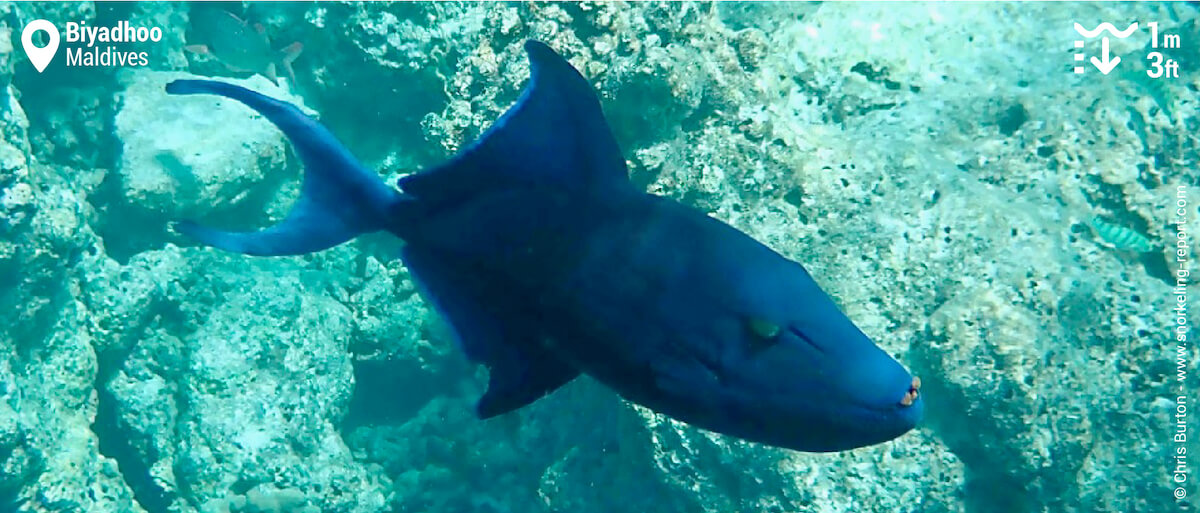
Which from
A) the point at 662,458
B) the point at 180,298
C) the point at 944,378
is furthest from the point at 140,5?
the point at 944,378

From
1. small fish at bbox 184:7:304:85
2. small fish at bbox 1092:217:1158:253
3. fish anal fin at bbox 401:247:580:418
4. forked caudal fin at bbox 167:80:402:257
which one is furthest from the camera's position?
small fish at bbox 184:7:304:85

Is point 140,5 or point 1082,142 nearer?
point 1082,142

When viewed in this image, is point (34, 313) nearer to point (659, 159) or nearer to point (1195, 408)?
point (659, 159)

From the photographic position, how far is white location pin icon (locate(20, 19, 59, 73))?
6.18 metres

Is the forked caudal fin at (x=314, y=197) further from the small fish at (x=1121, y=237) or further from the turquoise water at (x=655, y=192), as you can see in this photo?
the small fish at (x=1121, y=237)

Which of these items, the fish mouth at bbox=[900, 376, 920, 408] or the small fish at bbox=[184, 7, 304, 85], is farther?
the small fish at bbox=[184, 7, 304, 85]

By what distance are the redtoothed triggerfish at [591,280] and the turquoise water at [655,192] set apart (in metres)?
2.95

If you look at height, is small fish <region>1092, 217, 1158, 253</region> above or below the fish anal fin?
below

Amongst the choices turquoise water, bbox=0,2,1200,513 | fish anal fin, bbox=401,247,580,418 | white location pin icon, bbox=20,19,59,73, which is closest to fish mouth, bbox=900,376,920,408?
fish anal fin, bbox=401,247,580,418

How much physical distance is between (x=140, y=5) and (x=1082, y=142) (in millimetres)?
8850

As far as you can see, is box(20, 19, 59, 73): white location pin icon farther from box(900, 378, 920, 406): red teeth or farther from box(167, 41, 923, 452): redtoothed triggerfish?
box(900, 378, 920, 406): red teeth

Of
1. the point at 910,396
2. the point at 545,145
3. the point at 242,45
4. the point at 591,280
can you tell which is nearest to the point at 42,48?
the point at 242,45

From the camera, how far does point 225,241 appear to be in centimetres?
139

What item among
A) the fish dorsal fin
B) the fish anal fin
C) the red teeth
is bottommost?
the fish anal fin
